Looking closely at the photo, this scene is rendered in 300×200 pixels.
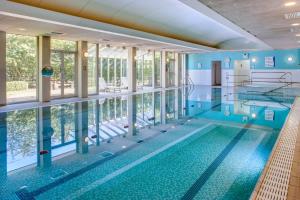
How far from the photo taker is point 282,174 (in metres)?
2.99

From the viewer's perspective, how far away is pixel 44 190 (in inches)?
117

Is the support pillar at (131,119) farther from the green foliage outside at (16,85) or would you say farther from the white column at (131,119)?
the green foliage outside at (16,85)

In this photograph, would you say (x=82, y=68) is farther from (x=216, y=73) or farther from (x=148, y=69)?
(x=216, y=73)

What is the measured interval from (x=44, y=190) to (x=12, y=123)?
417 cm

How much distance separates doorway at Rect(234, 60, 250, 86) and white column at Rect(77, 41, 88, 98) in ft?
39.4

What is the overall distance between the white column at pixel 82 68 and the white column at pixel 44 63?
1626 mm

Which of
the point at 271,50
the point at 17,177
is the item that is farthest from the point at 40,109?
the point at 271,50

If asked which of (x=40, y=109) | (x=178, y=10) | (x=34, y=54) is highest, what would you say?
(x=178, y=10)

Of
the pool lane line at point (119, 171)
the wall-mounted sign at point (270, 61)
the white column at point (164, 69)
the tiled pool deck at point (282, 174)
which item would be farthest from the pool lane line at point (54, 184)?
the wall-mounted sign at point (270, 61)

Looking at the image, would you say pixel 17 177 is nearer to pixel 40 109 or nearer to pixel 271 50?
pixel 40 109

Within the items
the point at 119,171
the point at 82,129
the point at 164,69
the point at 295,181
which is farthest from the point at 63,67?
the point at 295,181

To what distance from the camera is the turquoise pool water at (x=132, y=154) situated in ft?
9.77

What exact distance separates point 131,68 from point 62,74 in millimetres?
4335

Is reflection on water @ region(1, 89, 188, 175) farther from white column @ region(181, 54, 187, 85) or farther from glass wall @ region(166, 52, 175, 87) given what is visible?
white column @ region(181, 54, 187, 85)
